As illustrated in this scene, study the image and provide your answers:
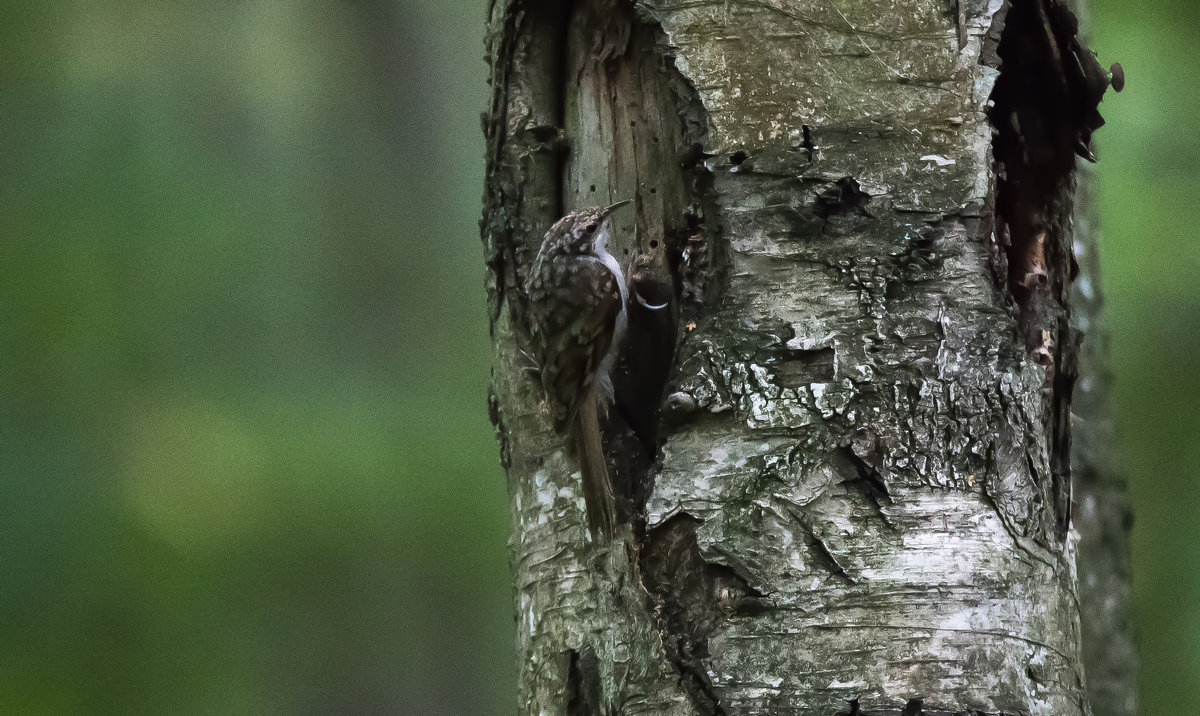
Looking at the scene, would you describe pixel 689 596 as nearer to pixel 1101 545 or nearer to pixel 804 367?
pixel 804 367

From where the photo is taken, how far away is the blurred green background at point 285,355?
5926 millimetres

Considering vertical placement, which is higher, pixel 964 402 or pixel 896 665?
pixel 964 402

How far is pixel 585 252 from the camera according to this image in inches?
111

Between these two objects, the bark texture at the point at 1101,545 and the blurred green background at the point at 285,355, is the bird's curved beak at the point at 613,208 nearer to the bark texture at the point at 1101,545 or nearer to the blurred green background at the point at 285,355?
the bark texture at the point at 1101,545

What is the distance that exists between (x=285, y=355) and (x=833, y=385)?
584 cm

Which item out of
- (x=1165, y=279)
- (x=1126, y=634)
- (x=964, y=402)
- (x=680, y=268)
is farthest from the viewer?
(x=1165, y=279)

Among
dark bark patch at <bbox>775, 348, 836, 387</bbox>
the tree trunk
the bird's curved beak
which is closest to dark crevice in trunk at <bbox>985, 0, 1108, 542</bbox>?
the tree trunk

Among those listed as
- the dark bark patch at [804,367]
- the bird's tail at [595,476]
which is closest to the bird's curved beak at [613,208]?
the bird's tail at [595,476]

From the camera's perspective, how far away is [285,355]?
7500 mm

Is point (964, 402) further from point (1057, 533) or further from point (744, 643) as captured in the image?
point (744, 643)

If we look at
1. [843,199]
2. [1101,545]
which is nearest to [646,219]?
A: [843,199]

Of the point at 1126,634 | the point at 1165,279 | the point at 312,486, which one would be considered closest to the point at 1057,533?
the point at 1126,634

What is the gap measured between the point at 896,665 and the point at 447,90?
6706mm

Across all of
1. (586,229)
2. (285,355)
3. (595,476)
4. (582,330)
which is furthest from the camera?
(285,355)
